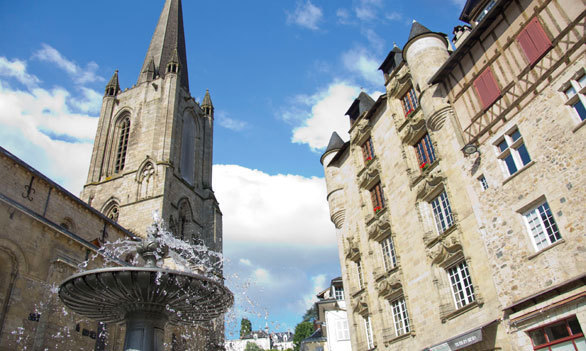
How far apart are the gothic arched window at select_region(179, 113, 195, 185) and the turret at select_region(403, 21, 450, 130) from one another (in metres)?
29.5

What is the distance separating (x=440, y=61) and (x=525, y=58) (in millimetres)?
4962

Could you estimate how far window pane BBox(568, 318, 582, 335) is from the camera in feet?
33.3

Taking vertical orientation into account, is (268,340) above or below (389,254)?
above

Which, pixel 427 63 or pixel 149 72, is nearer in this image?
pixel 427 63

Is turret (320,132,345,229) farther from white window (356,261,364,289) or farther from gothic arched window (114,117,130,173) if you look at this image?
gothic arched window (114,117,130,173)

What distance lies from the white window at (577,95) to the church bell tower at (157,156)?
30.6 metres

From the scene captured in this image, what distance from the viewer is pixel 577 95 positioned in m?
11.2

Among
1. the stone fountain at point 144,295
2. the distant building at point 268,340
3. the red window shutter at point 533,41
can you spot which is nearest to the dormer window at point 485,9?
the red window shutter at point 533,41

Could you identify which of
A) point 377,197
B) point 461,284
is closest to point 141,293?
point 461,284

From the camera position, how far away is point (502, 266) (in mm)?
12617

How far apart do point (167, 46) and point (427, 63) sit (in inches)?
1632

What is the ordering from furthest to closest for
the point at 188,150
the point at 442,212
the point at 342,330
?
the point at 188,150 < the point at 342,330 < the point at 442,212

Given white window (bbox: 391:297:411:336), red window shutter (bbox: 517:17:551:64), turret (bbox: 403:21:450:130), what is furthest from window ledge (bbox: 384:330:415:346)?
red window shutter (bbox: 517:17:551:64)

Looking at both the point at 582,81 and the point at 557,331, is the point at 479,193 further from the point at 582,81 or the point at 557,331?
the point at 557,331
